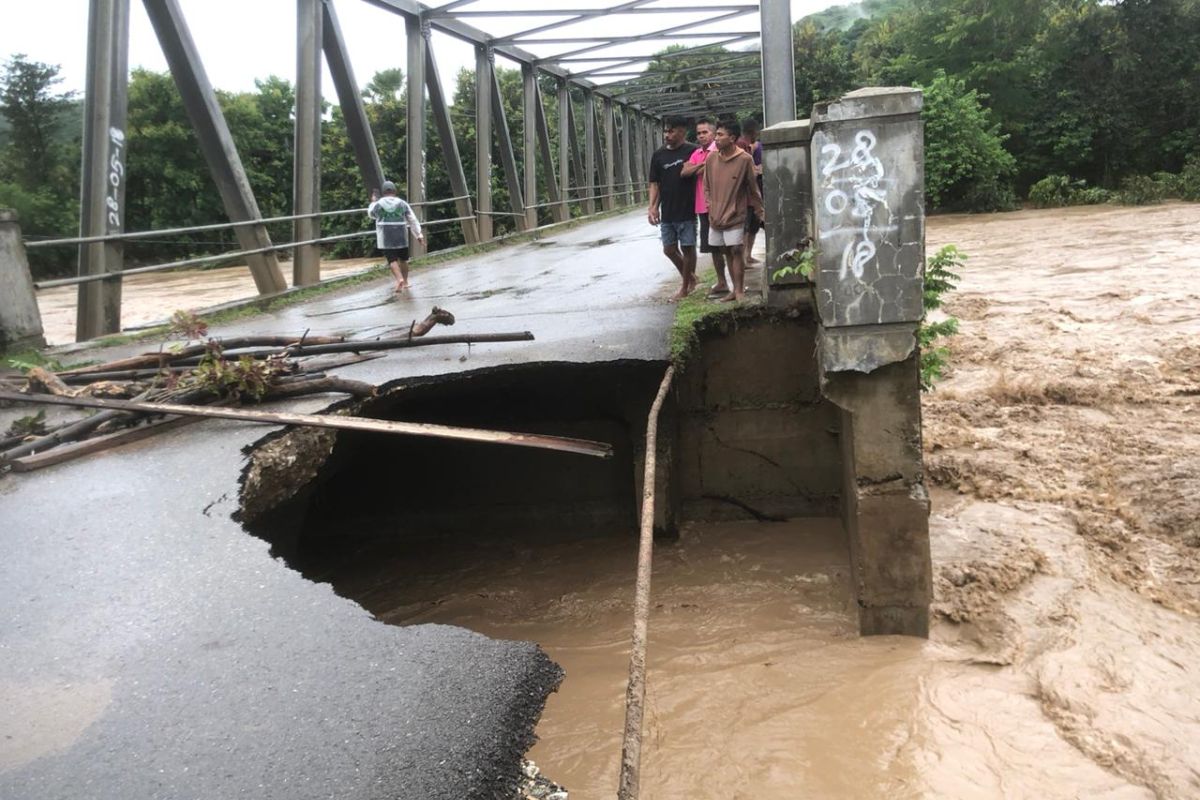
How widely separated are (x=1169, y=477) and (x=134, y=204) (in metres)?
34.2

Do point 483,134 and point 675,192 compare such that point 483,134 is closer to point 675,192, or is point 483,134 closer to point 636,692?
point 675,192

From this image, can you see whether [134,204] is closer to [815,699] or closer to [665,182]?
[665,182]

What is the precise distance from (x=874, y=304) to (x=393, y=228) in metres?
7.04

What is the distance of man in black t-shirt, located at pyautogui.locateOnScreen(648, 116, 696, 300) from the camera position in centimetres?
700

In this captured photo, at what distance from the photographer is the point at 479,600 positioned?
6.06m

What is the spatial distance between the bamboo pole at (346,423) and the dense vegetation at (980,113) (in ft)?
53.7

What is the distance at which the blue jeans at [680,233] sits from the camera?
23.3ft

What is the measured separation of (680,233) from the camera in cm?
716

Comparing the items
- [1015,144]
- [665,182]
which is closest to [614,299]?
[665,182]

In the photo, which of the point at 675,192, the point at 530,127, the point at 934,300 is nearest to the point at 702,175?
the point at 675,192

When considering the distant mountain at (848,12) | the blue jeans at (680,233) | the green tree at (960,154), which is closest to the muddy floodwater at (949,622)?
the blue jeans at (680,233)

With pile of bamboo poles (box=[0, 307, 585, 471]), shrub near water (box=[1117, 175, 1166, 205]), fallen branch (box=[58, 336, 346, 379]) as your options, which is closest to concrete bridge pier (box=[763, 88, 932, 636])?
pile of bamboo poles (box=[0, 307, 585, 471])

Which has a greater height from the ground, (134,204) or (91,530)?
(134,204)

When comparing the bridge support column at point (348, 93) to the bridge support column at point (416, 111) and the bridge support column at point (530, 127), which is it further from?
the bridge support column at point (530, 127)
